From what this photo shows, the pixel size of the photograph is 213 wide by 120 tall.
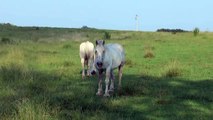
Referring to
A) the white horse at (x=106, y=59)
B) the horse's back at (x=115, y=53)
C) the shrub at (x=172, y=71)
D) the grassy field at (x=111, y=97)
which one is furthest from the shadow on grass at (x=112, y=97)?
the shrub at (x=172, y=71)

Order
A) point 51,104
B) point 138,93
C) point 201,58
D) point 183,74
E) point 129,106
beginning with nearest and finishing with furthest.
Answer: point 51,104, point 129,106, point 138,93, point 183,74, point 201,58

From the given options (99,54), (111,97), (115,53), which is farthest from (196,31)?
(99,54)

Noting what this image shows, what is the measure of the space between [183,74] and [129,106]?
7.82 metres

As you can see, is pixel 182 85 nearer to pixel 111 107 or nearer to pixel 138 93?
pixel 138 93

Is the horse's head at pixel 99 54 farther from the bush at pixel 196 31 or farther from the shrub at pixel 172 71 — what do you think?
the bush at pixel 196 31

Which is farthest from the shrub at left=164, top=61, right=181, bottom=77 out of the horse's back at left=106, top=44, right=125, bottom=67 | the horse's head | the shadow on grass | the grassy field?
the horse's head

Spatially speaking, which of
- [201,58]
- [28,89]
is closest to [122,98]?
[28,89]

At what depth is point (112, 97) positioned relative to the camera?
1334 centimetres

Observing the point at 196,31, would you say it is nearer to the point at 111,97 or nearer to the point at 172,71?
the point at 172,71

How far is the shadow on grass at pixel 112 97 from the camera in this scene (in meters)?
11.1

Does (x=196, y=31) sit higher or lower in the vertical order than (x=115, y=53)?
lower

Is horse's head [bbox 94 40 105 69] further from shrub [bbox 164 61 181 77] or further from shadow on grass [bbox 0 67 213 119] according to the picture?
shrub [bbox 164 61 181 77]

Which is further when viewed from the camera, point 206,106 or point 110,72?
point 110,72

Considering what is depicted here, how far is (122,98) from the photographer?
13.1m
